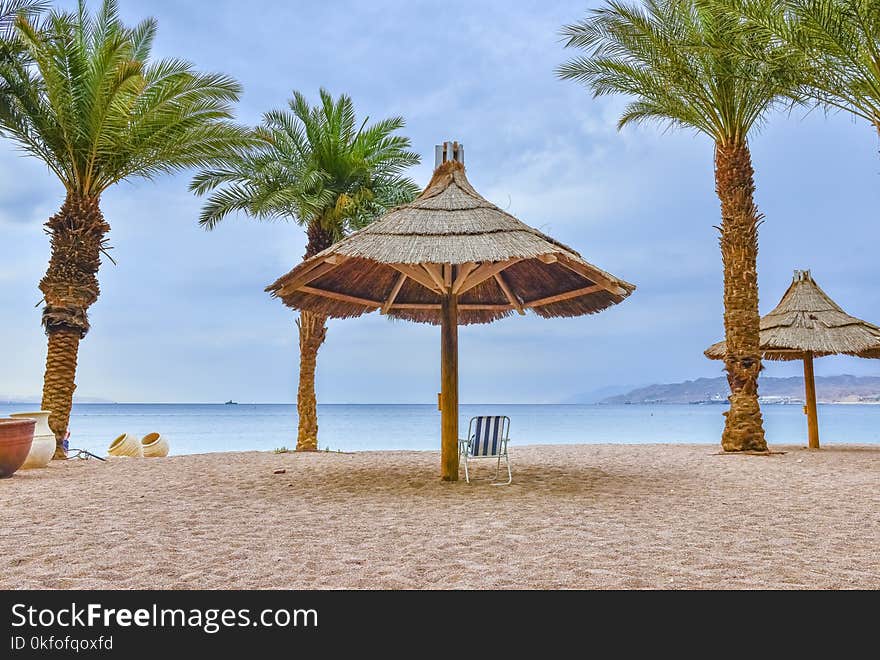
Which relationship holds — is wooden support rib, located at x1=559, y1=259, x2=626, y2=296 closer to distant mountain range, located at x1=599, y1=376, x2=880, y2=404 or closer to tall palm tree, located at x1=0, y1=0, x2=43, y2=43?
tall palm tree, located at x1=0, y1=0, x2=43, y2=43

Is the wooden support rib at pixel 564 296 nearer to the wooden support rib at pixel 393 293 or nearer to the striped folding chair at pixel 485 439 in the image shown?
the wooden support rib at pixel 393 293

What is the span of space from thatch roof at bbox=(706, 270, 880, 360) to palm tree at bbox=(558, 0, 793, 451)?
169cm

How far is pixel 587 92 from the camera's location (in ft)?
39.3

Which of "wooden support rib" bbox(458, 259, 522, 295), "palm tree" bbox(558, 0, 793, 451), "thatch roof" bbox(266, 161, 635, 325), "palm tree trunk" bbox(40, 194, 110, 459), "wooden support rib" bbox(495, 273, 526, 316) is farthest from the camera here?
"palm tree" bbox(558, 0, 793, 451)

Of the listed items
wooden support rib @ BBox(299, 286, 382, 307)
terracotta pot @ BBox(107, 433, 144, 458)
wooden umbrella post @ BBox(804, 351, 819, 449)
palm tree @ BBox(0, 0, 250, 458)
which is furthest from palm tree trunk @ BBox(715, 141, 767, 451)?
terracotta pot @ BBox(107, 433, 144, 458)

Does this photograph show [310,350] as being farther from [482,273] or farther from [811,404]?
[811,404]

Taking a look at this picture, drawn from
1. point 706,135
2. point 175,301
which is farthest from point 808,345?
point 175,301

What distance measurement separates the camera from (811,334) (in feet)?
41.3

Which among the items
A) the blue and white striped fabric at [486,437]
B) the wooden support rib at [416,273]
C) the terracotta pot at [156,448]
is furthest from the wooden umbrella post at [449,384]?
the terracotta pot at [156,448]

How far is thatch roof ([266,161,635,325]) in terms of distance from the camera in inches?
249

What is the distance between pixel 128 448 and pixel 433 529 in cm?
1045
